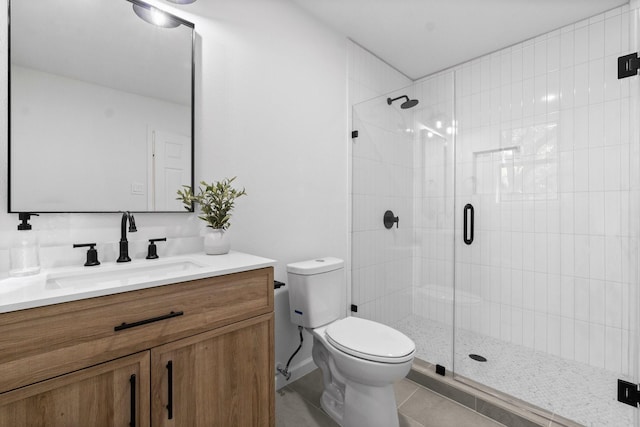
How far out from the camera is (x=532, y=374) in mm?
1932

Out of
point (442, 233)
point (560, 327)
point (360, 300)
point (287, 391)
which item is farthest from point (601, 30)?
point (287, 391)

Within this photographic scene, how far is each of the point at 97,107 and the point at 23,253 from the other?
25.3 inches

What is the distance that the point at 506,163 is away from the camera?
2.35 metres

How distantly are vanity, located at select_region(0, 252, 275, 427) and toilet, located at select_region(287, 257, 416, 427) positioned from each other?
15.7 inches

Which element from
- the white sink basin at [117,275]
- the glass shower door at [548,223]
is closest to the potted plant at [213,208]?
the white sink basin at [117,275]

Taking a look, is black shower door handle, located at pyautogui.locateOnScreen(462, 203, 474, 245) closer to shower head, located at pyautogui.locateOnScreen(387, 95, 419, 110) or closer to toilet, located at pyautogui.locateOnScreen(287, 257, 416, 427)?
shower head, located at pyautogui.locateOnScreen(387, 95, 419, 110)

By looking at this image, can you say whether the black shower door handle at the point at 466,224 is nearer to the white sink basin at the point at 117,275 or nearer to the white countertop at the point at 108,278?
the white countertop at the point at 108,278

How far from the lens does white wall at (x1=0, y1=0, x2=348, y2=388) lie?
149cm

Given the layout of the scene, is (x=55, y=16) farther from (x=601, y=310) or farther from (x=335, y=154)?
(x=601, y=310)

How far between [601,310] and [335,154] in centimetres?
216

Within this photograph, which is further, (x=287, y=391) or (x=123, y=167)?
(x=287, y=391)

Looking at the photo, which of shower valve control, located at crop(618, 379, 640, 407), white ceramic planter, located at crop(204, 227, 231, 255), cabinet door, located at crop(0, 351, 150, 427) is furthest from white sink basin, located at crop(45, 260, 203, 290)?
shower valve control, located at crop(618, 379, 640, 407)

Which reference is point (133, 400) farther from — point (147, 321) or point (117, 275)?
point (117, 275)

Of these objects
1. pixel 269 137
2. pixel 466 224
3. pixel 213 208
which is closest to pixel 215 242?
pixel 213 208
